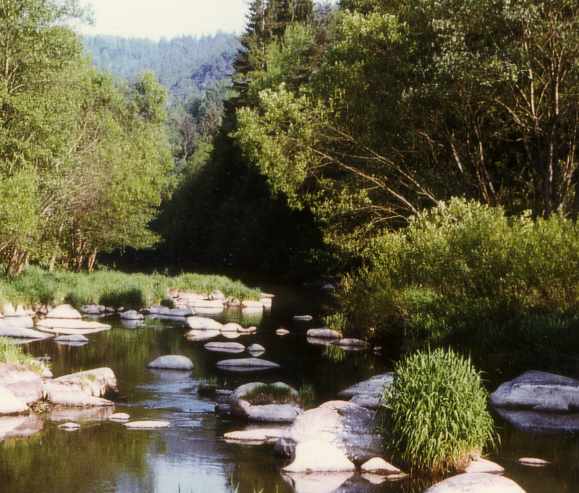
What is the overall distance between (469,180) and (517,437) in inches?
582

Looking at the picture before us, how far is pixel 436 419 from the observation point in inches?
449

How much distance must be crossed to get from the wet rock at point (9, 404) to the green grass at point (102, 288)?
1622cm

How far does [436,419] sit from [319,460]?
1841 millimetres

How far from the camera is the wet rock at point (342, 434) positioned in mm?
12016

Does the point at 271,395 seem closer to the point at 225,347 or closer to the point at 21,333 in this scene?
the point at 225,347

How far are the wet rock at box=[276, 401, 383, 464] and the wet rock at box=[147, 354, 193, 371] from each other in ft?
27.2

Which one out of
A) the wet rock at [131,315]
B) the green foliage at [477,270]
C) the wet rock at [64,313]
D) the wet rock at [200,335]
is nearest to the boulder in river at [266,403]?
the green foliage at [477,270]

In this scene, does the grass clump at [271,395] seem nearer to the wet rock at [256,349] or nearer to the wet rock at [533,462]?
the wet rock at [533,462]

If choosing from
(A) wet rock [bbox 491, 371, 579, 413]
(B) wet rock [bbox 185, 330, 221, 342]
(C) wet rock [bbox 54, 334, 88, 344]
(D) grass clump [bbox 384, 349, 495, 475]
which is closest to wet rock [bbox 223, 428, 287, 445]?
(D) grass clump [bbox 384, 349, 495, 475]

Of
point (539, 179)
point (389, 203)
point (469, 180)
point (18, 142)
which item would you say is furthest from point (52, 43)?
point (539, 179)

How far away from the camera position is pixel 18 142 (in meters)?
31.0

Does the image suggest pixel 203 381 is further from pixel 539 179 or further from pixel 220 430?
pixel 539 179

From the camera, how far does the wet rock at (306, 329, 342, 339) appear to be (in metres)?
27.5

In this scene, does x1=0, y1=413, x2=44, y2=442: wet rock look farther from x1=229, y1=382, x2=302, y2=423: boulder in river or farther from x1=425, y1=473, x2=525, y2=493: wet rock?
x1=425, y1=473, x2=525, y2=493: wet rock
